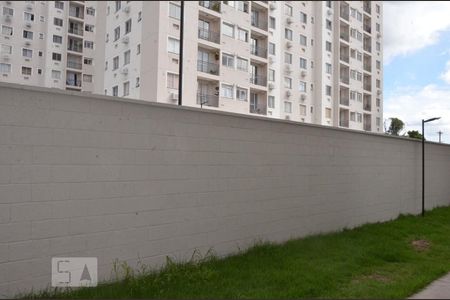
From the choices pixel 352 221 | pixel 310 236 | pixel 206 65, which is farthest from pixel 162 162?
pixel 206 65

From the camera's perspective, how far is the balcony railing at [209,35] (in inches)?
1157

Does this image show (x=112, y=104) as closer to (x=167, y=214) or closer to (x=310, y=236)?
(x=167, y=214)

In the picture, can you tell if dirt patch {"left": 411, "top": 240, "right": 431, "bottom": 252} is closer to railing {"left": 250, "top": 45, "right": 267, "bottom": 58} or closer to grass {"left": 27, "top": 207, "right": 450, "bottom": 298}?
grass {"left": 27, "top": 207, "right": 450, "bottom": 298}

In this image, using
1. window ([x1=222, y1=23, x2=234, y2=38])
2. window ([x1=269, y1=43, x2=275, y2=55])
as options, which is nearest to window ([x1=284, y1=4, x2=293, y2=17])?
window ([x1=269, y1=43, x2=275, y2=55])

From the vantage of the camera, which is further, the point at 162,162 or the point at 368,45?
the point at 368,45

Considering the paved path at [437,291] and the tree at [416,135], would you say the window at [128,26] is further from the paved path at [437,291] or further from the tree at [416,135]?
the paved path at [437,291]

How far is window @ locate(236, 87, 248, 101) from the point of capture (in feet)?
104

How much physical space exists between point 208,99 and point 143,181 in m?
24.7

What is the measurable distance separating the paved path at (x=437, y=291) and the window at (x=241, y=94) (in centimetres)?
2725

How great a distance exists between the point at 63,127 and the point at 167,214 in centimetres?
173

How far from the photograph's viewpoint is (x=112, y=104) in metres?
4.59

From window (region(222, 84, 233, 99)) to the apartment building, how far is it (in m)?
9.04

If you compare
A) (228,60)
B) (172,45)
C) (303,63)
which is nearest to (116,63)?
(172,45)

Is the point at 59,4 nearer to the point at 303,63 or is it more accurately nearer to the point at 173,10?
the point at 173,10
